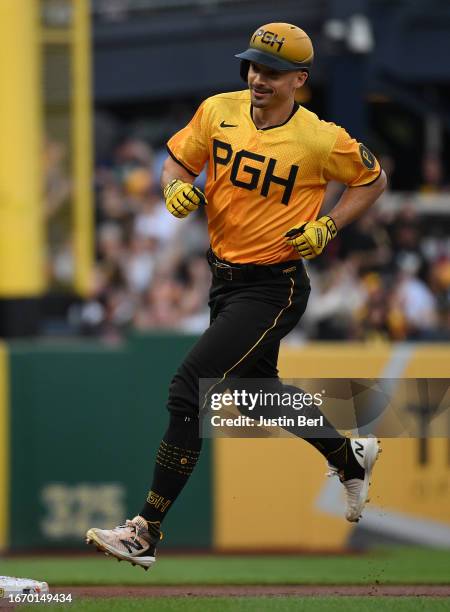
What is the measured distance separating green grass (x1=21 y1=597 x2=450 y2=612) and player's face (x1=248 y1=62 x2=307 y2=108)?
226cm

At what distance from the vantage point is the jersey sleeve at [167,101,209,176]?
6.27m

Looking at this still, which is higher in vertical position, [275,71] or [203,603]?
[275,71]

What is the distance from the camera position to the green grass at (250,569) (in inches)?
310

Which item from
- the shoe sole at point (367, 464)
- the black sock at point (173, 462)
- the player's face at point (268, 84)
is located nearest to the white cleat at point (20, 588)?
the black sock at point (173, 462)

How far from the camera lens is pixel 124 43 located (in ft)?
51.9

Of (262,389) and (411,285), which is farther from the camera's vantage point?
(411,285)

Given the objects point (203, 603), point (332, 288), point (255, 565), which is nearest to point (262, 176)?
point (203, 603)

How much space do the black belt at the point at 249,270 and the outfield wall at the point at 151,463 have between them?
3275mm

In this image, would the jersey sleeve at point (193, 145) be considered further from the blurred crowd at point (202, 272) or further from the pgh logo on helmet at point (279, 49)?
the blurred crowd at point (202, 272)

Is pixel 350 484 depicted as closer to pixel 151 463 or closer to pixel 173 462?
pixel 173 462

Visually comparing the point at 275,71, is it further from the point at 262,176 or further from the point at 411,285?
the point at 411,285

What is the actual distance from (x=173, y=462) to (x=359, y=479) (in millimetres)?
1128

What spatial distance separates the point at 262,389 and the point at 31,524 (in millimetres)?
3758

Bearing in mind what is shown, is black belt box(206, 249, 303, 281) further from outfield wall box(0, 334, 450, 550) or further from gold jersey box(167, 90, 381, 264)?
outfield wall box(0, 334, 450, 550)
